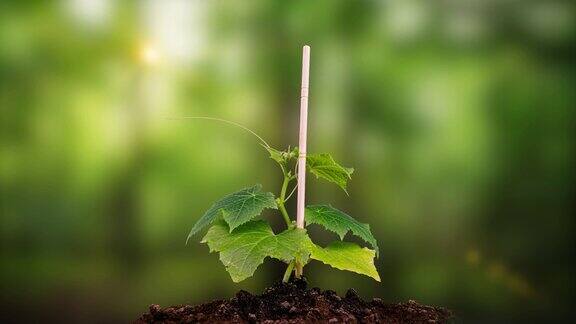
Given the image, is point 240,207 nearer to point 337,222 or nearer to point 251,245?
point 251,245

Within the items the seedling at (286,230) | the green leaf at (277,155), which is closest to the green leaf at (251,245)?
the seedling at (286,230)

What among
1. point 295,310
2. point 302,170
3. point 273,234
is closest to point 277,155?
point 302,170

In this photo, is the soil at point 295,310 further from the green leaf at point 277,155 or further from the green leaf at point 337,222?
the green leaf at point 277,155

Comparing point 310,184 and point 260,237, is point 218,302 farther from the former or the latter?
point 310,184

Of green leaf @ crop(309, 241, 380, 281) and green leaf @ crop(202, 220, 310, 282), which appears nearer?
green leaf @ crop(202, 220, 310, 282)

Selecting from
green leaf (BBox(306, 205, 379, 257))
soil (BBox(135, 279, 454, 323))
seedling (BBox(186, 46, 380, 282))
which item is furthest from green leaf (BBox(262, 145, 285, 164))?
soil (BBox(135, 279, 454, 323))

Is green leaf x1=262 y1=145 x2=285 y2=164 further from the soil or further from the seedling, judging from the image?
the soil
